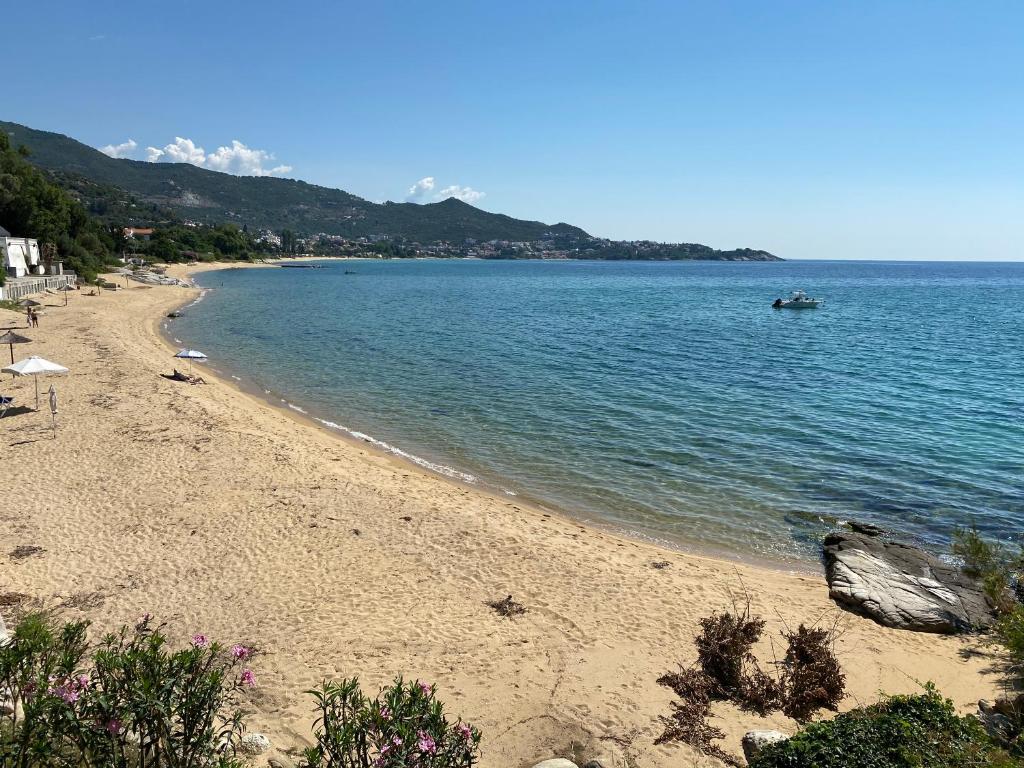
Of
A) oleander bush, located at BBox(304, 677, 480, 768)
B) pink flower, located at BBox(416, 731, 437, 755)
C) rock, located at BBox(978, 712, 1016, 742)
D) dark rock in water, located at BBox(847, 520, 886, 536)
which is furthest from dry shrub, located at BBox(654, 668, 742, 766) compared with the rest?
dark rock in water, located at BBox(847, 520, 886, 536)

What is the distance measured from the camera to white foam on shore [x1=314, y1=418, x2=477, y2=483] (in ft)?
59.7

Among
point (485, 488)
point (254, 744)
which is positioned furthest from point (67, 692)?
point (485, 488)

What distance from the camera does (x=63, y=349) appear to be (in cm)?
3095

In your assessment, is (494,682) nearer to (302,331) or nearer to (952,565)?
(952,565)

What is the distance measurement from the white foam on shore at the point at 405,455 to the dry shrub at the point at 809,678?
10.1 metres

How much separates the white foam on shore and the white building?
45801mm

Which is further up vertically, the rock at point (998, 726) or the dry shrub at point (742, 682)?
the rock at point (998, 726)

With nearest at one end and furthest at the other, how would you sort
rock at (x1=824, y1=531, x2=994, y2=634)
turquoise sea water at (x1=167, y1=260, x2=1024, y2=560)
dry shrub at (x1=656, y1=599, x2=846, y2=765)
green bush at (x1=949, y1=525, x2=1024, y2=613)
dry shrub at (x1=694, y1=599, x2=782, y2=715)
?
dry shrub at (x1=656, y1=599, x2=846, y2=765) → dry shrub at (x1=694, y1=599, x2=782, y2=715) → rock at (x1=824, y1=531, x2=994, y2=634) → green bush at (x1=949, y1=525, x2=1024, y2=613) → turquoise sea water at (x1=167, y1=260, x2=1024, y2=560)

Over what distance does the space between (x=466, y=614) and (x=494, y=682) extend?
1.83 meters

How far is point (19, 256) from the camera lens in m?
54.5

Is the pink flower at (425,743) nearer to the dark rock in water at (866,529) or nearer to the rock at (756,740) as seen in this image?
the rock at (756,740)

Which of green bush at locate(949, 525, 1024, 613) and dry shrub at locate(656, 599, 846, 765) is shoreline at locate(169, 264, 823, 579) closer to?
green bush at locate(949, 525, 1024, 613)

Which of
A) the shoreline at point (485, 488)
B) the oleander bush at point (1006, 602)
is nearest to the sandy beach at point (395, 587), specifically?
the shoreline at point (485, 488)

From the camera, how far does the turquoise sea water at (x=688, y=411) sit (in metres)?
16.3
